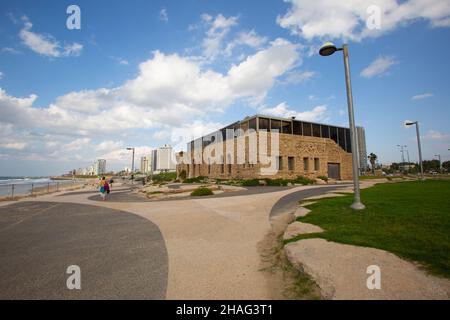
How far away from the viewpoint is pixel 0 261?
4438 mm

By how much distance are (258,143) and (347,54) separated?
17.8 m

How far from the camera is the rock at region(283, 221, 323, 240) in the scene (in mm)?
4907

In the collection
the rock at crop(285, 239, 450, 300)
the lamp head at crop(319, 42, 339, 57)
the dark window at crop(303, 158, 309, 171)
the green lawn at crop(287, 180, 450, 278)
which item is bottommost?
the rock at crop(285, 239, 450, 300)

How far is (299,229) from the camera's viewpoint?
5293 mm

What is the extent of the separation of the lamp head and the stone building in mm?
17925

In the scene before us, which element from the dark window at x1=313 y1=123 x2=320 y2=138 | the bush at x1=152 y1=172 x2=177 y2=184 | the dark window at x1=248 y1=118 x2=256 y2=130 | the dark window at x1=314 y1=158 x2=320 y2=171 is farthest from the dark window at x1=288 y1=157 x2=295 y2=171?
the bush at x1=152 y1=172 x2=177 y2=184

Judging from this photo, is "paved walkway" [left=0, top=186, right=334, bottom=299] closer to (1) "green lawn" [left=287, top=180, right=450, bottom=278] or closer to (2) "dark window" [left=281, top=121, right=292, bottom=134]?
(1) "green lawn" [left=287, top=180, right=450, bottom=278]

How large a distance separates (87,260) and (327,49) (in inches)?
361

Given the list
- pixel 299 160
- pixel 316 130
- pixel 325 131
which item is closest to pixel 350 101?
pixel 299 160

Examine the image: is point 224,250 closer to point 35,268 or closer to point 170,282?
point 170,282

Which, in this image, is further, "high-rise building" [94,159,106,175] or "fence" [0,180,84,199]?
"high-rise building" [94,159,106,175]

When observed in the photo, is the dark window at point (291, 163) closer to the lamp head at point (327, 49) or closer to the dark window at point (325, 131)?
the dark window at point (325, 131)

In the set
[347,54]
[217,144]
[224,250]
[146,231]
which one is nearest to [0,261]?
[146,231]

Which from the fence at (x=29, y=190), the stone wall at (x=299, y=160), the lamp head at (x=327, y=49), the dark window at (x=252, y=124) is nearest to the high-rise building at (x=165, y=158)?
the fence at (x=29, y=190)
